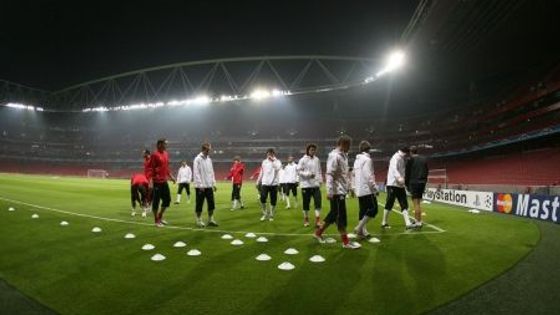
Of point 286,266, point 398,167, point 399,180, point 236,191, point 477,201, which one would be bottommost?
point 286,266

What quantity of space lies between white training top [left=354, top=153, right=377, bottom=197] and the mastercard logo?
10.7 meters

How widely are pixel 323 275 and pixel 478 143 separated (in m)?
36.4

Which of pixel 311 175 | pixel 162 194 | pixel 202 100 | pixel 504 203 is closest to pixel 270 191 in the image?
pixel 311 175

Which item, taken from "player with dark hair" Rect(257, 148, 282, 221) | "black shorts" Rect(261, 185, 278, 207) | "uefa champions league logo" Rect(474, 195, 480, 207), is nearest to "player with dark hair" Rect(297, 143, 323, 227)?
"black shorts" Rect(261, 185, 278, 207)

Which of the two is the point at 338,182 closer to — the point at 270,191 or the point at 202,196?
the point at 202,196

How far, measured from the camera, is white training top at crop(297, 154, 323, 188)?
12117mm

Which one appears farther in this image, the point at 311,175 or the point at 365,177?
the point at 311,175

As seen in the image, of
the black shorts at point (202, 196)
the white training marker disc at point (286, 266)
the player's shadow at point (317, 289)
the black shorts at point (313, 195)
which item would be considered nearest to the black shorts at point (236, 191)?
the black shorts at point (202, 196)

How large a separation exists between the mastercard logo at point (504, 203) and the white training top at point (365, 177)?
10.7 metres

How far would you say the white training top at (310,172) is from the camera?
39.8 ft

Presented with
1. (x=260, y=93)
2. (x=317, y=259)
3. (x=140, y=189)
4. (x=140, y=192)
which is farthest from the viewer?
(x=260, y=93)

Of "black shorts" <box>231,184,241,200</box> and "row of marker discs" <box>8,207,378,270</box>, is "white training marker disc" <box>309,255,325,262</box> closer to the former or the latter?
"row of marker discs" <box>8,207,378,270</box>

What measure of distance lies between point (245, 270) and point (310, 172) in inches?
204

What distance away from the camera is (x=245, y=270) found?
7.38 m
